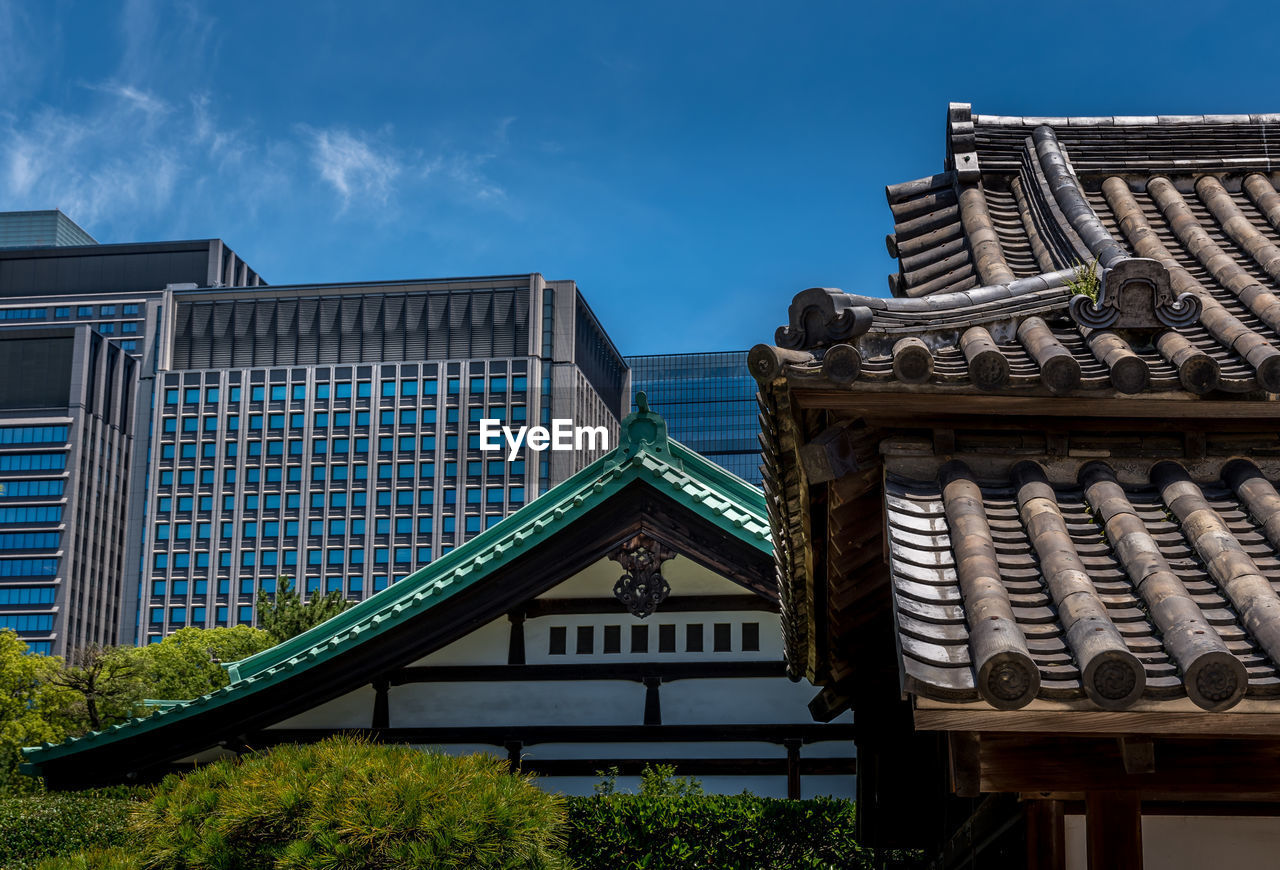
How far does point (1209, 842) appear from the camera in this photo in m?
6.30

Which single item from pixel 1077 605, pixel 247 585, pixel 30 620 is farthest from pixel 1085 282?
pixel 30 620

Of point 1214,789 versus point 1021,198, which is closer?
point 1214,789

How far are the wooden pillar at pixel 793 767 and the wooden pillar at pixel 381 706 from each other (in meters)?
4.23

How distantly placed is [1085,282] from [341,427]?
107 meters

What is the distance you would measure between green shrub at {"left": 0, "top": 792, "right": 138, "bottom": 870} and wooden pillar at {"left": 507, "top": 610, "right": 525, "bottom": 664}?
3.93 metres

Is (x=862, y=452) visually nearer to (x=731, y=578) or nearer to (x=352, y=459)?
(x=731, y=578)

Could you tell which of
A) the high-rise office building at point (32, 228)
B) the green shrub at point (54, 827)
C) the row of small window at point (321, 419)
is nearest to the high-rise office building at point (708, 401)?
the row of small window at point (321, 419)

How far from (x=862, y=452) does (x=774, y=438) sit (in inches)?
15.3

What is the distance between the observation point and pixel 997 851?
22.1ft

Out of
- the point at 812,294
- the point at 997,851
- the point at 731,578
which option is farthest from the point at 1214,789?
the point at 731,578

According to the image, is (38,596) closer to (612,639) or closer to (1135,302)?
(612,639)

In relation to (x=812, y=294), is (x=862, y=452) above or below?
below

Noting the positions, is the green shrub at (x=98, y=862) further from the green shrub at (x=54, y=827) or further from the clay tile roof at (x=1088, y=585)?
the clay tile roof at (x=1088, y=585)

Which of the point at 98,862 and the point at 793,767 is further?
the point at 793,767
